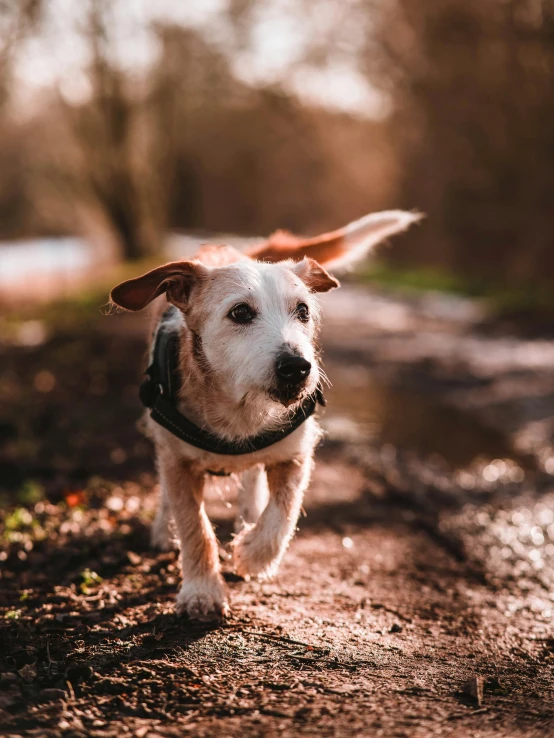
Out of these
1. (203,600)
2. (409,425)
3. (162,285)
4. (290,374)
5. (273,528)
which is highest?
(162,285)

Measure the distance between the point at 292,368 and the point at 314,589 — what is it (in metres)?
1.39

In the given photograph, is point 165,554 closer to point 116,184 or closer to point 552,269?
point 552,269

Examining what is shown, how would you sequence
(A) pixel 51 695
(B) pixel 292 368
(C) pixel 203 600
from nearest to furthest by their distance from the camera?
(A) pixel 51 695 → (B) pixel 292 368 → (C) pixel 203 600

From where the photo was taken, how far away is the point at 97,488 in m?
5.66

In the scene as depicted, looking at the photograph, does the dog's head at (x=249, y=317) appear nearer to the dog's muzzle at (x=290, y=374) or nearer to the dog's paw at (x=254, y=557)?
the dog's muzzle at (x=290, y=374)

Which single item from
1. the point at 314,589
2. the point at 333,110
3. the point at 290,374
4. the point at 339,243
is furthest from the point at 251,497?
the point at 333,110

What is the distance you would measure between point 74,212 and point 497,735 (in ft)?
80.1

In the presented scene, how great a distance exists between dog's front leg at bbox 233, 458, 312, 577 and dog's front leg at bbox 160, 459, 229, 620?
0.50ft

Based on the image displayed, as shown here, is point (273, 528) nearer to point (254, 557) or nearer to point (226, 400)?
point (254, 557)

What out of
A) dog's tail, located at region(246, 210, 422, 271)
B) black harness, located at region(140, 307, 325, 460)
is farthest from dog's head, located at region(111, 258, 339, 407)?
dog's tail, located at region(246, 210, 422, 271)

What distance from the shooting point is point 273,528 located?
12.3 ft

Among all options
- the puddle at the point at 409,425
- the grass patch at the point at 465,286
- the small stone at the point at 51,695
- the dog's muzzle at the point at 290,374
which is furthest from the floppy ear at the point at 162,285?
the grass patch at the point at 465,286

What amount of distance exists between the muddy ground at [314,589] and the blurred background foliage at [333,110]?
11.5 meters

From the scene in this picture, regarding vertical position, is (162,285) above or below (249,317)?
above
